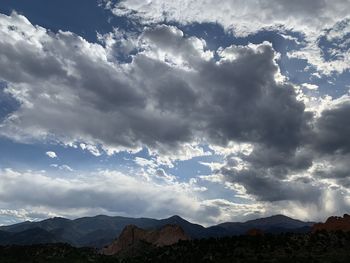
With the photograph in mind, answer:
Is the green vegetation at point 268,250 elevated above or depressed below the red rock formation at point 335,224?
below

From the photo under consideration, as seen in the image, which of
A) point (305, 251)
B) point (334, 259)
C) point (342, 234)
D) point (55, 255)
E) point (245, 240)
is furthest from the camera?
point (55, 255)

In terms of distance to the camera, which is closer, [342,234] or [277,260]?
[277,260]

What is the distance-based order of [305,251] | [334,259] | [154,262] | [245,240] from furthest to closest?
[154,262] < [245,240] < [305,251] < [334,259]

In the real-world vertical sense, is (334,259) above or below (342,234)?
below

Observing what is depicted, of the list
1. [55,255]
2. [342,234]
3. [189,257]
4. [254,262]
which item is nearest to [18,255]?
[55,255]

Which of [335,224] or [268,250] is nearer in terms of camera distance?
[268,250]

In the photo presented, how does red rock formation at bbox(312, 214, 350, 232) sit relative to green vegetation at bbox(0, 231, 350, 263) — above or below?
above

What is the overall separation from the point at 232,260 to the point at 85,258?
330 ft

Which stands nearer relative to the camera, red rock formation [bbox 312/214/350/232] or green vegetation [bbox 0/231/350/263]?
green vegetation [bbox 0/231/350/263]

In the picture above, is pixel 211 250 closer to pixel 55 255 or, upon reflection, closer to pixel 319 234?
pixel 319 234

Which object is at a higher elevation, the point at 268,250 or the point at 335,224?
the point at 335,224

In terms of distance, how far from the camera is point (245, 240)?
129 metres

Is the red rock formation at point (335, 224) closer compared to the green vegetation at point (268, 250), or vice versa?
the green vegetation at point (268, 250)

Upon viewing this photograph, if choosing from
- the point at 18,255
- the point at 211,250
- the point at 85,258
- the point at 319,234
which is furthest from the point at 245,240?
the point at 18,255
